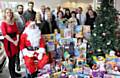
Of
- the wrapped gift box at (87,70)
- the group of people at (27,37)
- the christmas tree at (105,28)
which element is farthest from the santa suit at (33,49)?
the christmas tree at (105,28)

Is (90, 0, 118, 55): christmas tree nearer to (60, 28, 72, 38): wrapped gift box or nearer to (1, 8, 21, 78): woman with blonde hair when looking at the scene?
(60, 28, 72, 38): wrapped gift box

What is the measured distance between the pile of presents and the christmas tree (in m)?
0.19

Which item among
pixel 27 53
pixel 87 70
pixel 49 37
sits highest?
pixel 49 37

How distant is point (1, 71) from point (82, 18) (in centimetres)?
208

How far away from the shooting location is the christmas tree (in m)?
5.32

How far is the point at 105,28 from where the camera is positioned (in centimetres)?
534

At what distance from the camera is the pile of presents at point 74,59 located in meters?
4.80

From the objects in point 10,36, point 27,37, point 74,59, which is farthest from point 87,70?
point 10,36

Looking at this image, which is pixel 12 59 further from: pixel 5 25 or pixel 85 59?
pixel 85 59

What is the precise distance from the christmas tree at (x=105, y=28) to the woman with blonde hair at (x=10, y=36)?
1498mm

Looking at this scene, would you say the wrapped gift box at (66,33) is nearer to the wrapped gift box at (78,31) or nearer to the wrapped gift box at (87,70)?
the wrapped gift box at (78,31)

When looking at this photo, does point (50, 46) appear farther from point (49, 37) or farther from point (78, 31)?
point (78, 31)

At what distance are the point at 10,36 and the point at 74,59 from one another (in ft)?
4.05

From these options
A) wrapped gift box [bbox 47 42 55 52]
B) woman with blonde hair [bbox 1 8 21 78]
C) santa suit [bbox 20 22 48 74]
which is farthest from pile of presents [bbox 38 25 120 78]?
woman with blonde hair [bbox 1 8 21 78]
